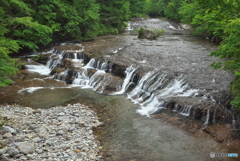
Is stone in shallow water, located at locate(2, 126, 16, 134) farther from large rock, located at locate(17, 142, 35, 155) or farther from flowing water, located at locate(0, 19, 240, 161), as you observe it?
flowing water, located at locate(0, 19, 240, 161)

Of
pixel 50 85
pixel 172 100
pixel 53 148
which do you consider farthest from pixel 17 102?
pixel 172 100

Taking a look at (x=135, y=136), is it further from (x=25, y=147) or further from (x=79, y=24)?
(x=79, y=24)

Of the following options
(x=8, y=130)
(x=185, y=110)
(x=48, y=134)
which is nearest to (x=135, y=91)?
(x=185, y=110)

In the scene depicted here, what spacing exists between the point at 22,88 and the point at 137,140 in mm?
9179

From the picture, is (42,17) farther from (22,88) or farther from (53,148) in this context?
(53,148)

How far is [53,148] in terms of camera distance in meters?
7.25

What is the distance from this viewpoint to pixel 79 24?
24.9 m

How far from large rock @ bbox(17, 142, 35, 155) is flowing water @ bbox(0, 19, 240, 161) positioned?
100.0 inches

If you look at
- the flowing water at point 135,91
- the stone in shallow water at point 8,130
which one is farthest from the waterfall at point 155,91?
the stone in shallow water at point 8,130

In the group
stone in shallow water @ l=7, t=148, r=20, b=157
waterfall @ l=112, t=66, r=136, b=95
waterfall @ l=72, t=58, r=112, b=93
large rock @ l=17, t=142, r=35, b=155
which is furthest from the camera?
waterfall @ l=72, t=58, r=112, b=93

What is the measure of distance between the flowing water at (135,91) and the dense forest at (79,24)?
5.15 feet

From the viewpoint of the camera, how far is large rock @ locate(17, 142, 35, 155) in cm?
673

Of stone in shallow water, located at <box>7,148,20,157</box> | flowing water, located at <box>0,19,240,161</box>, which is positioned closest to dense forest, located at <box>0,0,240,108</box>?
flowing water, located at <box>0,19,240,161</box>

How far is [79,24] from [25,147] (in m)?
20.2
